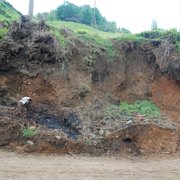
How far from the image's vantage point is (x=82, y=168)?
392 inches

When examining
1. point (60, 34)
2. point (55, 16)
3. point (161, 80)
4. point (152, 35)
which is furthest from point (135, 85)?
point (55, 16)

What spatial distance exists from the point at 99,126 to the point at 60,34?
431 centimetres

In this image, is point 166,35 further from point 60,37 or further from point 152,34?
point 60,37

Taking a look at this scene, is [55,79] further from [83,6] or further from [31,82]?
[83,6]

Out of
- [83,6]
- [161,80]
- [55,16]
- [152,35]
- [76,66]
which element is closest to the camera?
[76,66]

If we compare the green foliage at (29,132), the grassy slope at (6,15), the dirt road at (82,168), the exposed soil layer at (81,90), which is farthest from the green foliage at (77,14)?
the dirt road at (82,168)

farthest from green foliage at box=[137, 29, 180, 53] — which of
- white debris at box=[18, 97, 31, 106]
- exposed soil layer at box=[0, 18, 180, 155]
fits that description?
white debris at box=[18, 97, 31, 106]

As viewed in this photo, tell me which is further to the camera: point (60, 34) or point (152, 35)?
point (152, 35)

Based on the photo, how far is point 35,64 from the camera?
44.7 ft

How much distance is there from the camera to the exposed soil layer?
1177 cm

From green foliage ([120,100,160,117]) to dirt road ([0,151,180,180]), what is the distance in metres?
2.62

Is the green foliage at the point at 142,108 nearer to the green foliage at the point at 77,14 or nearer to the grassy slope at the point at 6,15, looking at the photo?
the grassy slope at the point at 6,15

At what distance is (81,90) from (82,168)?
4.52 meters

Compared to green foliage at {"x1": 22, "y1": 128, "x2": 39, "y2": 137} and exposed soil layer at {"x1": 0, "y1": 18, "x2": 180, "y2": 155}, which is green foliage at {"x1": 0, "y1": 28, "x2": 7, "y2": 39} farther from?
green foliage at {"x1": 22, "y1": 128, "x2": 39, "y2": 137}
